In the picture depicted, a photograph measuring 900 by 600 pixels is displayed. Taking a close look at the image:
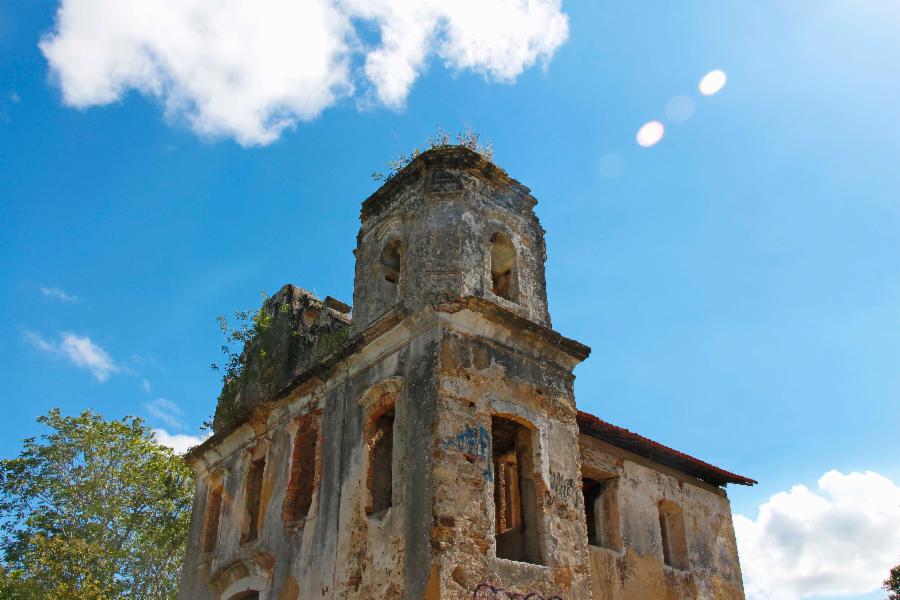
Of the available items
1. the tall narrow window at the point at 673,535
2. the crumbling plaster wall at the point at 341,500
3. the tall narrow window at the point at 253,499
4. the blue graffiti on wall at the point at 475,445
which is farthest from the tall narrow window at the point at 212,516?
the tall narrow window at the point at 673,535

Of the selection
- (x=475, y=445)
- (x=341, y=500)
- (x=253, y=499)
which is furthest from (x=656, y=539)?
(x=253, y=499)

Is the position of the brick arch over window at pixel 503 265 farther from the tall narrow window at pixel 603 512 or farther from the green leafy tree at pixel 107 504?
the green leafy tree at pixel 107 504

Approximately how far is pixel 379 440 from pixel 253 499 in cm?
366

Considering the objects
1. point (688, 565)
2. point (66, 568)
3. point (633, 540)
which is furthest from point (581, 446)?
point (66, 568)

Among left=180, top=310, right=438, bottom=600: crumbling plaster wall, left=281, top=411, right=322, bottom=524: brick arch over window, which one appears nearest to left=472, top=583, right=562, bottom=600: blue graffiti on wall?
left=180, top=310, right=438, bottom=600: crumbling plaster wall

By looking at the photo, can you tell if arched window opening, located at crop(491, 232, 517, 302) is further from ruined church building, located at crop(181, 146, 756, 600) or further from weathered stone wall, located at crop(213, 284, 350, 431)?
weathered stone wall, located at crop(213, 284, 350, 431)

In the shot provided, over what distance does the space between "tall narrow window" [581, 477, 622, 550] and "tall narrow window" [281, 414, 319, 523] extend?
4323 millimetres

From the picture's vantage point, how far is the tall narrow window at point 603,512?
1162 cm

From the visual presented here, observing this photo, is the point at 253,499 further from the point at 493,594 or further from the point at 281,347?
the point at 493,594

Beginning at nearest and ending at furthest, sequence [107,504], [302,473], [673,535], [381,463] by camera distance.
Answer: [381,463] → [302,473] → [673,535] → [107,504]

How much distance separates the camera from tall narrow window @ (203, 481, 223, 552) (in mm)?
12844

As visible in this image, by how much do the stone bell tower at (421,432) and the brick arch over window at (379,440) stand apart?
0.08ft

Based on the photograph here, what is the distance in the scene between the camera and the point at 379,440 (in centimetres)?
977

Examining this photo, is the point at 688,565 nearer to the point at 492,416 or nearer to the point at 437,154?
the point at 492,416
